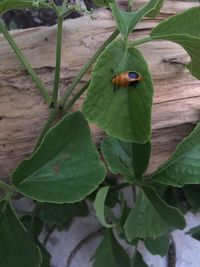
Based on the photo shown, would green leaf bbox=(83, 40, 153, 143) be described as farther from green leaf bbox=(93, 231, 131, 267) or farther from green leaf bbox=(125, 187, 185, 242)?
green leaf bbox=(93, 231, 131, 267)

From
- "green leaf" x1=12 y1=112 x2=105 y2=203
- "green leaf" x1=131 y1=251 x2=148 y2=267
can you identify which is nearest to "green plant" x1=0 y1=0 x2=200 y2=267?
"green leaf" x1=12 y1=112 x2=105 y2=203

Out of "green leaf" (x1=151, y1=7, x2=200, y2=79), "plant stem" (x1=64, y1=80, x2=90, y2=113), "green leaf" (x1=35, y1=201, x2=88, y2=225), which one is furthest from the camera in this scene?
"green leaf" (x1=35, y1=201, x2=88, y2=225)

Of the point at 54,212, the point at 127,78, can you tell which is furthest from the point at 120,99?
the point at 54,212

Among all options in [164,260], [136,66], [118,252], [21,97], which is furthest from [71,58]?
[164,260]

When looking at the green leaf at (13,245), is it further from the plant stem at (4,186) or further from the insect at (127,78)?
the insect at (127,78)

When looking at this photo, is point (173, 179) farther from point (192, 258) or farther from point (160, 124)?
point (192, 258)

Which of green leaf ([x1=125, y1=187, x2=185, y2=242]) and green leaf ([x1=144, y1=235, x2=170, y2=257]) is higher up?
green leaf ([x1=125, y1=187, x2=185, y2=242])

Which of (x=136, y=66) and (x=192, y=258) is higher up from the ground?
(x=136, y=66)
